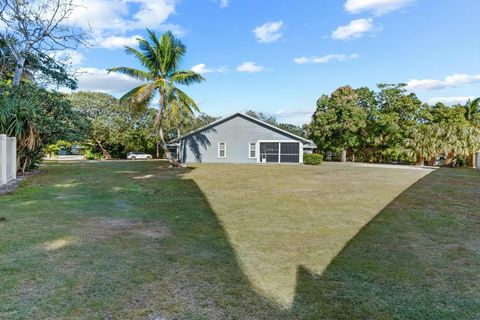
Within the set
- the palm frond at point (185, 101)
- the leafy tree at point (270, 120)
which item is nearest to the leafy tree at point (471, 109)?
the leafy tree at point (270, 120)

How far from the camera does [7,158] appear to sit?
10055mm

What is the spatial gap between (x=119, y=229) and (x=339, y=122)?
102 feet

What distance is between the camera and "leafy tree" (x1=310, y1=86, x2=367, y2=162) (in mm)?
32625

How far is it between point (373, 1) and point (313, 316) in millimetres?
13043

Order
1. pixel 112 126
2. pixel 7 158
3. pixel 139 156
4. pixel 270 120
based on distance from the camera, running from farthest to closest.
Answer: pixel 270 120
pixel 139 156
pixel 112 126
pixel 7 158

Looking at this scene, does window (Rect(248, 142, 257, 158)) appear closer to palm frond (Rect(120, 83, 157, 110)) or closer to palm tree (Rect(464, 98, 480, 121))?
palm frond (Rect(120, 83, 157, 110))

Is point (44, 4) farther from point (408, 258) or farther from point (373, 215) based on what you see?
point (408, 258)

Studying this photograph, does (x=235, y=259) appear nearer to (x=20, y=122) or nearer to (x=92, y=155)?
(x=20, y=122)

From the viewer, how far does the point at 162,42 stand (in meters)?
18.8

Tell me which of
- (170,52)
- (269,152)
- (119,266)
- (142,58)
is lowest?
(119,266)

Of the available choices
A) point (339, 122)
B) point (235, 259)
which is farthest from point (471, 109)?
point (235, 259)

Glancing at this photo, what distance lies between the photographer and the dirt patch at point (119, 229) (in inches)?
198

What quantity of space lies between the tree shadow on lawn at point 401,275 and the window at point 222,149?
20.4 m

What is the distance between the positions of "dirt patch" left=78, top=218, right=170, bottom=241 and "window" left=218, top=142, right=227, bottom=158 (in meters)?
20.5
